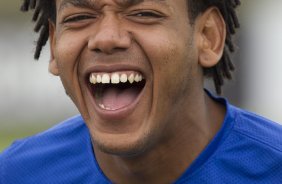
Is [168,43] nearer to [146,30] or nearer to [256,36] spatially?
[146,30]

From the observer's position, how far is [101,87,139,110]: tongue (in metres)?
4.48

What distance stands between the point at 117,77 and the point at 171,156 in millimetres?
596

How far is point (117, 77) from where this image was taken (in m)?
4.32

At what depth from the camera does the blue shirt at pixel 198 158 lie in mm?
4664

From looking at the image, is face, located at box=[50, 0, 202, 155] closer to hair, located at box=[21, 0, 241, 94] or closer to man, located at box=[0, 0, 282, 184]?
man, located at box=[0, 0, 282, 184]

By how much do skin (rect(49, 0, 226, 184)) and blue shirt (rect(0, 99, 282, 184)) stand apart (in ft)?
0.30

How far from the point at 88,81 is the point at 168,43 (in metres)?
0.42

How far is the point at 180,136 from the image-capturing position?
4.70 metres

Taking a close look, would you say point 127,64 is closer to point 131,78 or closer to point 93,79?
point 131,78

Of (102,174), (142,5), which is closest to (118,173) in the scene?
(102,174)

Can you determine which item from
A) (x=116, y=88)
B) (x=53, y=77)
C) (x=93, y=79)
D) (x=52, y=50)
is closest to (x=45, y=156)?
(x=52, y=50)

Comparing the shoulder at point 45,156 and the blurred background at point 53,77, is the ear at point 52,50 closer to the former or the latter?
the shoulder at point 45,156

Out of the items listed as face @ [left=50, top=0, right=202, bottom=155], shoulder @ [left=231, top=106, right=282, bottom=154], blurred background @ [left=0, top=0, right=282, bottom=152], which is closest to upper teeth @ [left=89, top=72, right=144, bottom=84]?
face @ [left=50, top=0, right=202, bottom=155]

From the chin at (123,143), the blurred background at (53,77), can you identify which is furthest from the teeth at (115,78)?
the blurred background at (53,77)
